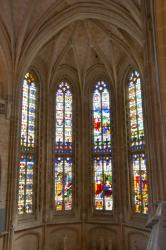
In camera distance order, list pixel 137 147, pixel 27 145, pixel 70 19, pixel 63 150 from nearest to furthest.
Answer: pixel 70 19
pixel 27 145
pixel 137 147
pixel 63 150

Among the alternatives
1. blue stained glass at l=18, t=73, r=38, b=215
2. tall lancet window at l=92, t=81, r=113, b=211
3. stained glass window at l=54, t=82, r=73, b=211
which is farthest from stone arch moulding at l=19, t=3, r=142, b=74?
tall lancet window at l=92, t=81, r=113, b=211

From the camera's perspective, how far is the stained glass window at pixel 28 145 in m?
14.4

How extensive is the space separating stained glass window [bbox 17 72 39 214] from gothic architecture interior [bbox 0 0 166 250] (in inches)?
2.2

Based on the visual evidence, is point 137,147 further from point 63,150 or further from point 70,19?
point 70,19

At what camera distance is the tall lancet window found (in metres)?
15.8

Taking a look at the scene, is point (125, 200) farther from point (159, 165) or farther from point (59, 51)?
point (59, 51)

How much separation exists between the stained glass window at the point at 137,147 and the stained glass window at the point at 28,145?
570 centimetres

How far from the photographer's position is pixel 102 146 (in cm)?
1647

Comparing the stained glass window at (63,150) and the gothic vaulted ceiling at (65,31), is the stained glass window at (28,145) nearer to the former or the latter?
the stained glass window at (63,150)

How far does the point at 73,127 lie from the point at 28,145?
321 centimetres

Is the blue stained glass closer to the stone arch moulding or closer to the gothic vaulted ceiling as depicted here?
the gothic vaulted ceiling

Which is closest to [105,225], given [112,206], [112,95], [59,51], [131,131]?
[112,206]

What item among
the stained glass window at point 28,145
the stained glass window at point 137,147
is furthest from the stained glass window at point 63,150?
the stained glass window at point 137,147

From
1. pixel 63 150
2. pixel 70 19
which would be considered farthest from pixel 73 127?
pixel 70 19
